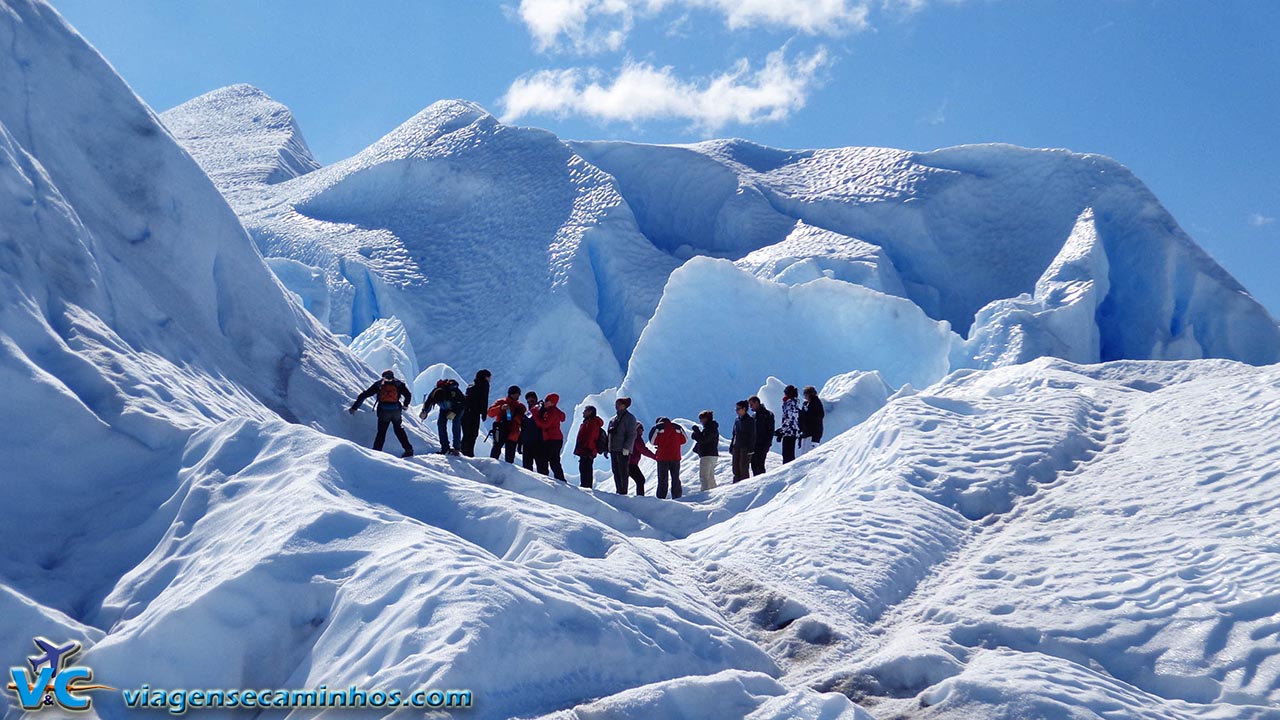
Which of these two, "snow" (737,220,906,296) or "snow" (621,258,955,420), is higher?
"snow" (737,220,906,296)

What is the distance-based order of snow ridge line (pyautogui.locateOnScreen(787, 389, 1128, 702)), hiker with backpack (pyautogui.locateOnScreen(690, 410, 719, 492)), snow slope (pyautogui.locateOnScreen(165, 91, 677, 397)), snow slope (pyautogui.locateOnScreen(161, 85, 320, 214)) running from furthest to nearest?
1. snow slope (pyautogui.locateOnScreen(161, 85, 320, 214))
2. snow slope (pyautogui.locateOnScreen(165, 91, 677, 397))
3. hiker with backpack (pyautogui.locateOnScreen(690, 410, 719, 492))
4. snow ridge line (pyautogui.locateOnScreen(787, 389, 1128, 702))

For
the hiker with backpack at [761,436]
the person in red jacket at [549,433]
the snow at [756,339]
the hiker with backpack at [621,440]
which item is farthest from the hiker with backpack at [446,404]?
the snow at [756,339]

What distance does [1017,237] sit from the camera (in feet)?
77.3

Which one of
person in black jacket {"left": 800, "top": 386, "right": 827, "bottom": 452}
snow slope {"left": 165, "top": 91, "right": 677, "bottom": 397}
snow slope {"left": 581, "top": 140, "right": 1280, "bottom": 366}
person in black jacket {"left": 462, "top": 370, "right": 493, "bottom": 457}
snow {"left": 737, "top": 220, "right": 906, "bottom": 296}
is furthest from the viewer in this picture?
snow slope {"left": 165, "top": 91, "right": 677, "bottom": 397}

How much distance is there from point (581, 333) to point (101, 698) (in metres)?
17.3

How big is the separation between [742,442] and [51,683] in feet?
23.3

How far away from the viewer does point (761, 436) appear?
10.9 meters

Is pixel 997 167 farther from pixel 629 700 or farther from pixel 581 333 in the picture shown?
pixel 629 700

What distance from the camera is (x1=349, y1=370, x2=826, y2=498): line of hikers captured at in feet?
31.8

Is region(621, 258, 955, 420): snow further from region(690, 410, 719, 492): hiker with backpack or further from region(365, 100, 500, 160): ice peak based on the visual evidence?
region(365, 100, 500, 160): ice peak

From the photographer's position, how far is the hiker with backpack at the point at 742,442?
10906 millimetres

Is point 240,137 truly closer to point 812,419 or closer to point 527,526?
point 812,419

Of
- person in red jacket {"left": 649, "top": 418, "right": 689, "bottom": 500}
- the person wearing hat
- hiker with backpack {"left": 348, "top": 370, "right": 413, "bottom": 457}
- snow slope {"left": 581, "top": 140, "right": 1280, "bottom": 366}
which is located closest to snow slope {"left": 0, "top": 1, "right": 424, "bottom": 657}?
hiker with backpack {"left": 348, "top": 370, "right": 413, "bottom": 457}

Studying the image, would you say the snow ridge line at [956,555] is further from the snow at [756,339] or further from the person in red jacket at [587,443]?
the snow at [756,339]
